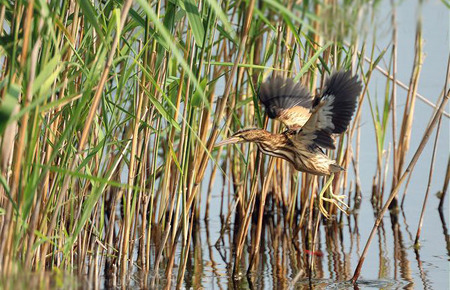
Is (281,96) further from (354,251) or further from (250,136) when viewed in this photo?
(354,251)

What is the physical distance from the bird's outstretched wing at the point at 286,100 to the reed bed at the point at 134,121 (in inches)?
2.9

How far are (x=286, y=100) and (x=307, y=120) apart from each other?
14 cm

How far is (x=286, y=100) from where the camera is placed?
Result: 12.5 feet

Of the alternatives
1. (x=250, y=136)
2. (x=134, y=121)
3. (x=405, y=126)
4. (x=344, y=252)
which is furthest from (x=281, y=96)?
(x=405, y=126)

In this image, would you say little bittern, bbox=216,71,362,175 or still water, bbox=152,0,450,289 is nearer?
little bittern, bbox=216,71,362,175

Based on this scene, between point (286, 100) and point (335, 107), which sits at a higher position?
point (286, 100)

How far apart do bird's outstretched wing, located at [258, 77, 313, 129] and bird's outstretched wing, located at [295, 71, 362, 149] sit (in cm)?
19

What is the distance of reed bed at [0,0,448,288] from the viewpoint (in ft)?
7.70

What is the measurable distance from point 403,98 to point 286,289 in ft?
12.1

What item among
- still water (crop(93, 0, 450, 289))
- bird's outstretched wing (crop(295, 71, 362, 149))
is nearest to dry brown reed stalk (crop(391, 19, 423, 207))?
still water (crop(93, 0, 450, 289))

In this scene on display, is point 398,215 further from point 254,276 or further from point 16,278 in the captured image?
point 16,278

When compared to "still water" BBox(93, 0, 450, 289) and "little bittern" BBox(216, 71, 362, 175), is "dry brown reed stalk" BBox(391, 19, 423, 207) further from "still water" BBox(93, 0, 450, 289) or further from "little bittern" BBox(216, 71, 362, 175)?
"little bittern" BBox(216, 71, 362, 175)

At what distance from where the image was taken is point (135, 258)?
4.27 m

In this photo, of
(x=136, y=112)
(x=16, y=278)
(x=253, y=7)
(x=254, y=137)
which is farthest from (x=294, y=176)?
(x=16, y=278)
